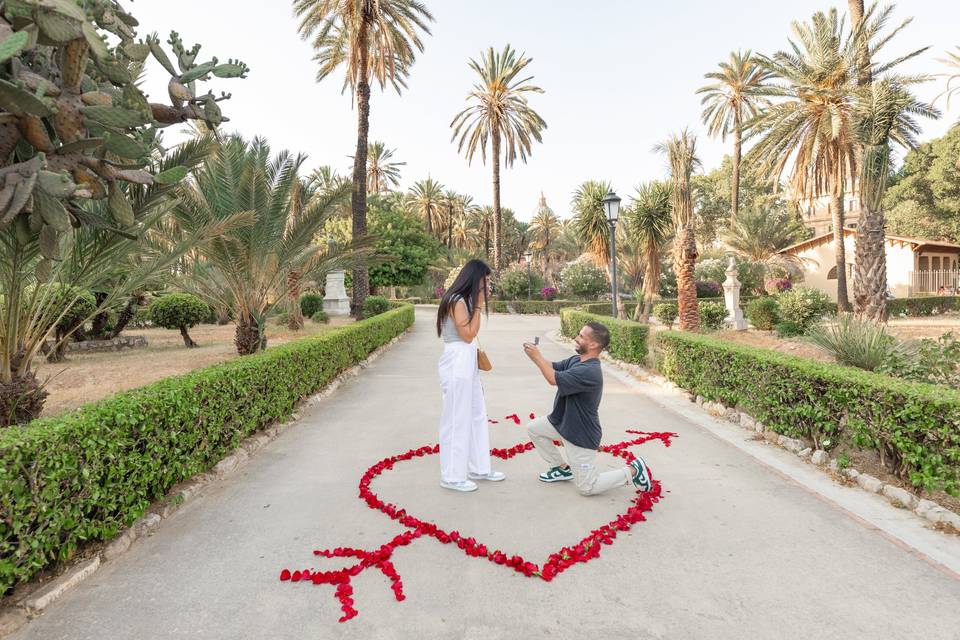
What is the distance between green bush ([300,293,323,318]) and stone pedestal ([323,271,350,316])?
147cm

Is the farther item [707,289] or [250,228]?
[707,289]

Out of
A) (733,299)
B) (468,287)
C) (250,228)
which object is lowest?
(733,299)

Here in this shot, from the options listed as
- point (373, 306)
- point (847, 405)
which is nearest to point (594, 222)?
point (373, 306)

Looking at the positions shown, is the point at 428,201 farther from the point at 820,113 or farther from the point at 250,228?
the point at 250,228

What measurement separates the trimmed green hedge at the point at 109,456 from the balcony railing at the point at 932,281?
36.8 metres

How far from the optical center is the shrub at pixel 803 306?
16500 millimetres

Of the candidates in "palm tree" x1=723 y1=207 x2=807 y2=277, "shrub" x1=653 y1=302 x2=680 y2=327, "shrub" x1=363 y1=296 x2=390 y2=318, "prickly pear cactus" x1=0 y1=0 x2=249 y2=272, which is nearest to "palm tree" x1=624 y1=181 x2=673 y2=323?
"shrub" x1=653 y1=302 x2=680 y2=327

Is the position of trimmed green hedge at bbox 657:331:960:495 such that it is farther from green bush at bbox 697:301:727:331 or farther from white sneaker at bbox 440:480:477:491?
green bush at bbox 697:301:727:331

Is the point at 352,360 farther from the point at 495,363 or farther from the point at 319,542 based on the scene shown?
the point at 319,542

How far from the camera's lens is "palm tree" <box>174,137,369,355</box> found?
8.82 metres

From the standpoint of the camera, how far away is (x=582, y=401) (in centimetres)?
412

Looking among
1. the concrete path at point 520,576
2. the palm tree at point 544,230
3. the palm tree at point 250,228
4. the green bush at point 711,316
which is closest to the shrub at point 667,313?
the green bush at point 711,316

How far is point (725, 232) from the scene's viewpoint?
3588cm

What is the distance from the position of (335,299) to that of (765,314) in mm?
18942
